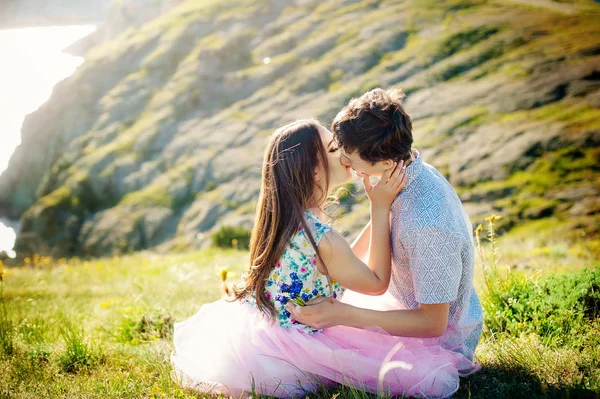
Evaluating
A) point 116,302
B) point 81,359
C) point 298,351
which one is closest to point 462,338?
point 298,351

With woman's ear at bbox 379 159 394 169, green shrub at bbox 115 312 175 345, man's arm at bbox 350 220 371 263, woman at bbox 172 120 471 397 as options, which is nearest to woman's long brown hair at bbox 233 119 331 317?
woman at bbox 172 120 471 397

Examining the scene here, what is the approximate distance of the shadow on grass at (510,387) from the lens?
249 centimetres

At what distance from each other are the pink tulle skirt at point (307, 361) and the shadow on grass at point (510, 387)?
101mm

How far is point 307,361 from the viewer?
293cm

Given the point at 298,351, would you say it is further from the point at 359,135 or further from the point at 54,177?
the point at 54,177

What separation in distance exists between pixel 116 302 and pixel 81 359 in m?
2.21

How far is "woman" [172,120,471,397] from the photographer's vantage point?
2.74 m

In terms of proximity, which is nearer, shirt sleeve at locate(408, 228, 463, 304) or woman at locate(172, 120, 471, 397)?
shirt sleeve at locate(408, 228, 463, 304)

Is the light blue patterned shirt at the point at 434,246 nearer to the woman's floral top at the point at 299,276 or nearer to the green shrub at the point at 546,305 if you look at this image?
the woman's floral top at the point at 299,276

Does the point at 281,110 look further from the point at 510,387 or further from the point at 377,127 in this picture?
the point at 510,387

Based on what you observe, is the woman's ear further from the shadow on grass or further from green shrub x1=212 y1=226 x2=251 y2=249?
→ green shrub x1=212 y1=226 x2=251 y2=249

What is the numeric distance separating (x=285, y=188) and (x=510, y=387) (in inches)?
68.3

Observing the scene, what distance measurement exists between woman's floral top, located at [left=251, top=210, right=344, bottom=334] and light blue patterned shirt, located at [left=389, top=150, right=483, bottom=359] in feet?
1.51

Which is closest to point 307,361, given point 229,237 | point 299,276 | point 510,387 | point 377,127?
point 299,276
